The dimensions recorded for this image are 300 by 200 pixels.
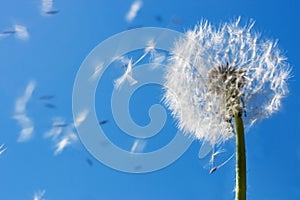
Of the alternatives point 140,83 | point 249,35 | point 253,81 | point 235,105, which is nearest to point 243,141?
point 235,105

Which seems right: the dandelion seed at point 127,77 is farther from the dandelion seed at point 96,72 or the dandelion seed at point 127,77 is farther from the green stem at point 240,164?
the green stem at point 240,164

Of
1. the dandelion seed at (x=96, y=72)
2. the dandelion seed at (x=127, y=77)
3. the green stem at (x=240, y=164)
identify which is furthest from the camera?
the dandelion seed at (x=96, y=72)

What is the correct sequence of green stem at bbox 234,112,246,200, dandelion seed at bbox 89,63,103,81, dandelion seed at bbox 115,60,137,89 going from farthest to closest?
dandelion seed at bbox 89,63,103,81 < dandelion seed at bbox 115,60,137,89 < green stem at bbox 234,112,246,200

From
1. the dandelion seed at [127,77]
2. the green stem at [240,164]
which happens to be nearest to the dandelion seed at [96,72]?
the dandelion seed at [127,77]

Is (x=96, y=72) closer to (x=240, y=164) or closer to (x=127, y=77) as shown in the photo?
(x=127, y=77)

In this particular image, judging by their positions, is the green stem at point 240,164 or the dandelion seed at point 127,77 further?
the dandelion seed at point 127,77

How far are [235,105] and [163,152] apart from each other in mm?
2660

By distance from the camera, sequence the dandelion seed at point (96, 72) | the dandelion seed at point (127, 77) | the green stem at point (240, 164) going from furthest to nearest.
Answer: the dandelion seed at point (96, 72)
the dandelion seed at point (127, 77)
the green stem at point (240, 164)

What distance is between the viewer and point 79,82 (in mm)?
8617

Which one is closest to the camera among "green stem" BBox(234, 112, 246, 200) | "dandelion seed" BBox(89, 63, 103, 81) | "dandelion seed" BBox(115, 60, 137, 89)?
"green stem" BBox(234, 112, 246, 200)

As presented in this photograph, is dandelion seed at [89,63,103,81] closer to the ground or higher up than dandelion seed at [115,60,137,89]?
higher up

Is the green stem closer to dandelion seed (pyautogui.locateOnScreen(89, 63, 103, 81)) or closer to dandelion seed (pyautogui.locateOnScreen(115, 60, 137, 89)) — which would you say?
dandelion seed (pyautogui.locateOnScreen(115, 60, 137, 89))

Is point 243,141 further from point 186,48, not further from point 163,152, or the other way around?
point 163,152

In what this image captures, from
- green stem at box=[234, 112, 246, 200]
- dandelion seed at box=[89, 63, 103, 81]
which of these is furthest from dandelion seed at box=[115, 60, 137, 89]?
green stem at box=[234, 112, 246, 200]
